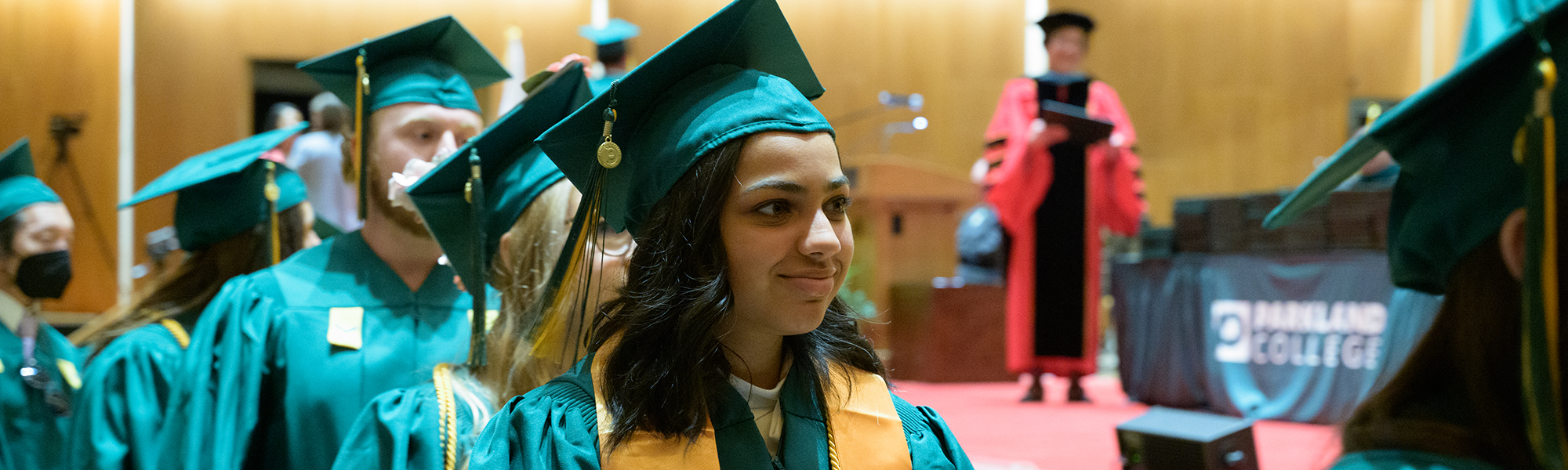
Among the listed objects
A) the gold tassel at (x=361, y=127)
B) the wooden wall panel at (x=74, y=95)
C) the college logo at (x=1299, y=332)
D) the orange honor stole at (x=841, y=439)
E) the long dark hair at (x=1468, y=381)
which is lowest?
the college logo at (x=1299, y=332)

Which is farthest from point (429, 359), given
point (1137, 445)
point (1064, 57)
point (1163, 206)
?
point (1163, 206)

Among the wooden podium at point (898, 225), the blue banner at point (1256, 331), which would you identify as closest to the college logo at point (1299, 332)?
the blue banner at point (1256, 331)

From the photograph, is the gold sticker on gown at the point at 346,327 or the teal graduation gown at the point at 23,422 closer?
the gold sticker on gown at the point at 346,327

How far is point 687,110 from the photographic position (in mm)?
1214

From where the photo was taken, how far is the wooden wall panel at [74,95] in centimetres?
786

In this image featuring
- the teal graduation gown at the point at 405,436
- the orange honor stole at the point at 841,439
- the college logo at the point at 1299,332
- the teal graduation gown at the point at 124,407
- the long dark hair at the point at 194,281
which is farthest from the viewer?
the college logo at the point at 1299,332

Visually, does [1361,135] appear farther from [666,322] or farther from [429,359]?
[429,359]

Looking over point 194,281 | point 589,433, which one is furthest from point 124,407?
point 589,433

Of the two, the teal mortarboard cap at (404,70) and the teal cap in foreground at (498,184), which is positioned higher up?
the teal mortarboard cap at (404,70)

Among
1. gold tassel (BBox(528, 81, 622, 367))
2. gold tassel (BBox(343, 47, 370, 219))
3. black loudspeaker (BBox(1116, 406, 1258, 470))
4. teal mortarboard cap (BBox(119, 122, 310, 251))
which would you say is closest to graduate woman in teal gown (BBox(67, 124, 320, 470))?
teal mortarboard cap (BBox(119, 122, 310, 251))

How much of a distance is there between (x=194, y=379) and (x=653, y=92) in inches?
55.9

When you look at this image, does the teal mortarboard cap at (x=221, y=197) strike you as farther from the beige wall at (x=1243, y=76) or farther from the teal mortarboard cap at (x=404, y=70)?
the beige wall at (x=1243, y=76)

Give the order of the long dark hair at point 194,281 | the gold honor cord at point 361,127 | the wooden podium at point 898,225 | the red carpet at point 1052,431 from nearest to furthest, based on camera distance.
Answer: the gold honor cord at point 361,127 < the long dark hair at point 194,281 < the red carpet at point 1052,431 < the wooden podium at point 898,225

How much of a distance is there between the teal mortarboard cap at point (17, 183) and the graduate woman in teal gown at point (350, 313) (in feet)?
4.52
